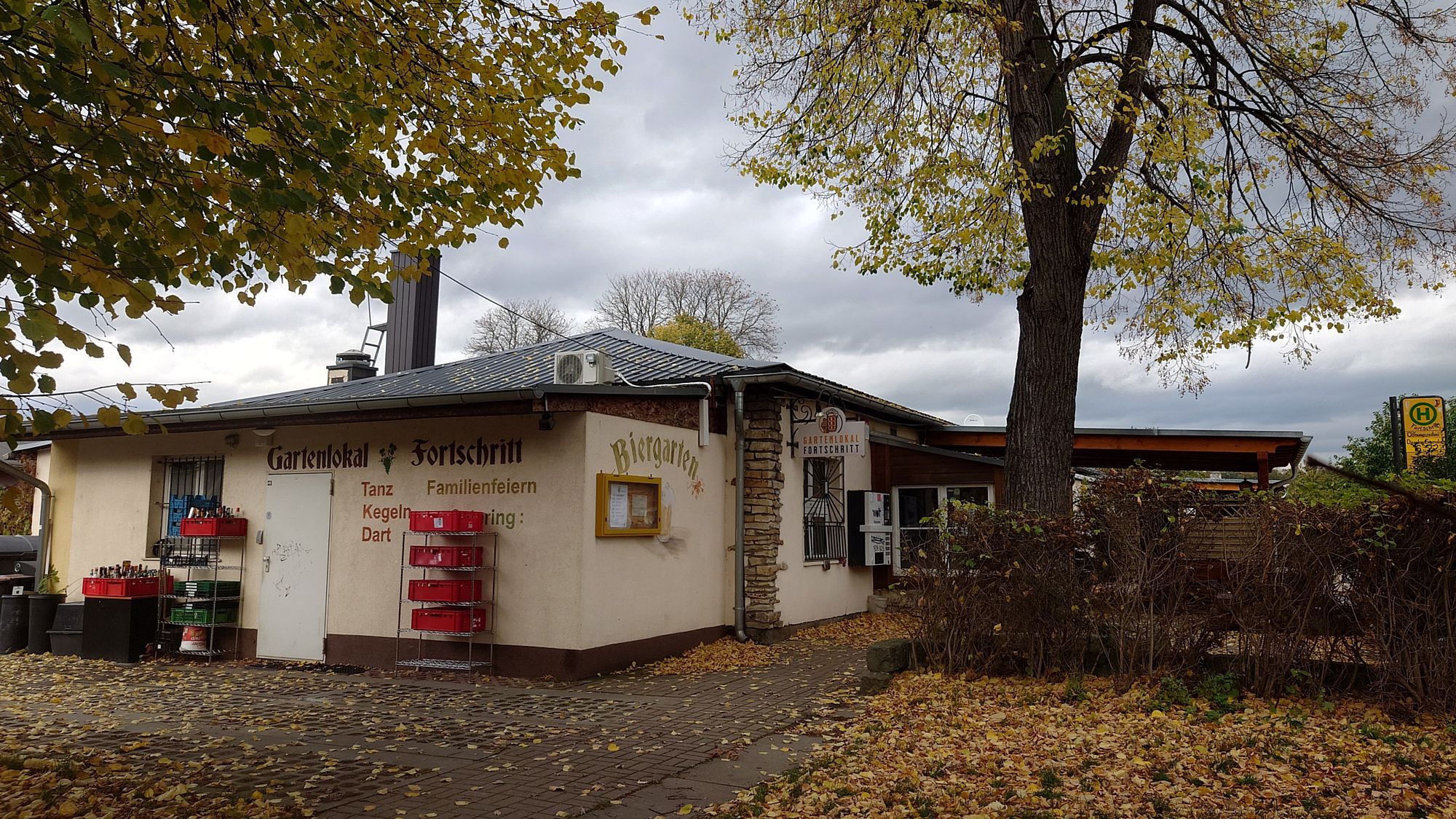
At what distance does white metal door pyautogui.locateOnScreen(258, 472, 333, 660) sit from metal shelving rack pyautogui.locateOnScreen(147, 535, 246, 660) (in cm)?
44

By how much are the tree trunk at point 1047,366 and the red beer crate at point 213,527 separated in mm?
8752

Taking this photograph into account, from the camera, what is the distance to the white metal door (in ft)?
36.1

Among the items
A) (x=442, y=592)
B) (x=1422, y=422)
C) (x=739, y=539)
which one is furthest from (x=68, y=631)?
(x=1422, y=422)

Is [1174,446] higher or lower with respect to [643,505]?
higher

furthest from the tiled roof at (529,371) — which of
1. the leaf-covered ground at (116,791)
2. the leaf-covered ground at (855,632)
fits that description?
the leaf-covered ground at (116,791)

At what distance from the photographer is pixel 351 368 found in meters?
17.2

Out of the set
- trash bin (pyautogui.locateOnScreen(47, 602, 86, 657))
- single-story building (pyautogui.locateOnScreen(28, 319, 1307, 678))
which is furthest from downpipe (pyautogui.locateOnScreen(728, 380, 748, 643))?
trash bin (pyautogui.locateOnScreen(47, 602, 86, 657))

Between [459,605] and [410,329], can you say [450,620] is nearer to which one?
[459,605]

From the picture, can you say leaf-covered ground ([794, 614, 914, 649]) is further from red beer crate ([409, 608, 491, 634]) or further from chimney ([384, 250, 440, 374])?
chimney ([384, 250, 440, 374])

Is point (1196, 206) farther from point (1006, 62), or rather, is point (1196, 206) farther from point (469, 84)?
point (469, 84)

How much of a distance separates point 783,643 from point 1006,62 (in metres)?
7.01

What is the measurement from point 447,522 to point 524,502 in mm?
791

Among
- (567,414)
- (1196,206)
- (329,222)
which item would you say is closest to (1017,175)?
(1196,206)

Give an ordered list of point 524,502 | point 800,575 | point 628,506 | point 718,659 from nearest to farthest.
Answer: point 524,502 < point 628,506 < point 718,659 < point 800,575
